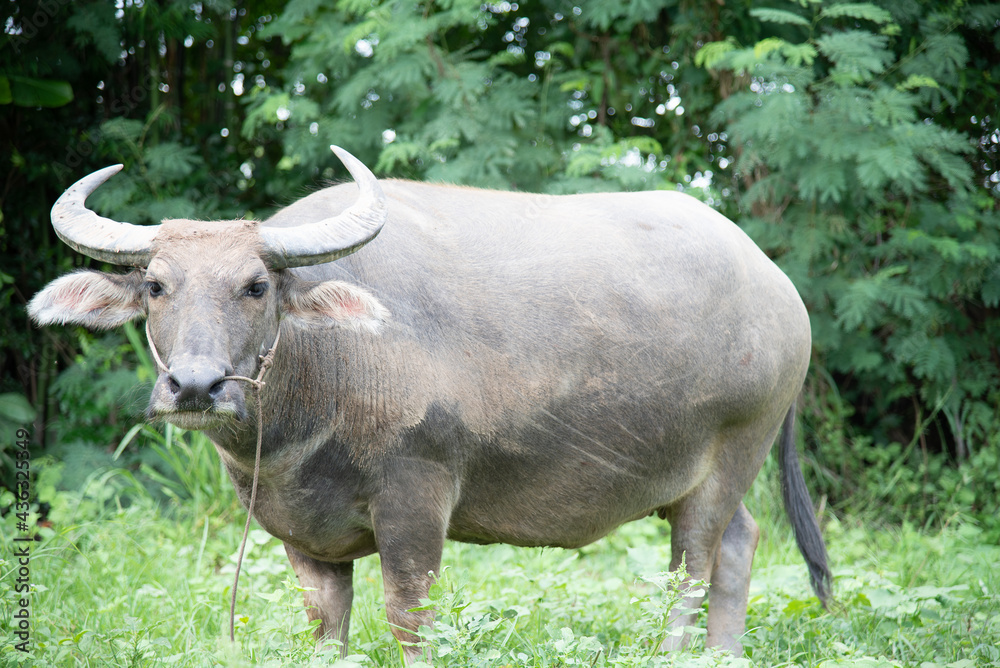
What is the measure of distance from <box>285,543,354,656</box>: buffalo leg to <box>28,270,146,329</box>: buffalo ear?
45.6 inches

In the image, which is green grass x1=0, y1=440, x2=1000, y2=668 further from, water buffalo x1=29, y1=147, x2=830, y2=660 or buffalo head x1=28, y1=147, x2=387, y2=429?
buffalo head x1=28, y1=147, x2=387, y2=429

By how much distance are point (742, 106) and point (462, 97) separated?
1929 mm

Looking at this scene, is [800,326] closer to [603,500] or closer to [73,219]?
[603,500]

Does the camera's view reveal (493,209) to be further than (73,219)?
Yes

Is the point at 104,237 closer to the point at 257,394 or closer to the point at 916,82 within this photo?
the point at 257,394

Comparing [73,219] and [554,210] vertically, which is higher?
[73,219]

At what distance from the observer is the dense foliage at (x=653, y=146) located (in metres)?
5.50

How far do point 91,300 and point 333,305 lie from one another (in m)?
0.86

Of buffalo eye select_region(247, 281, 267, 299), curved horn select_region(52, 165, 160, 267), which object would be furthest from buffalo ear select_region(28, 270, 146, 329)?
buffalo eye select_region(247, 281, 267, 299)

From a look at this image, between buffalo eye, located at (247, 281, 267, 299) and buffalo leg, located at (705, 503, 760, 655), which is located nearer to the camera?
buffalo eye, located at (247, 281, 267, 299)

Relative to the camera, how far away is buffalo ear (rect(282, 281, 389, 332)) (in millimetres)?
2812

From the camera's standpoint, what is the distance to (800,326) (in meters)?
3.74

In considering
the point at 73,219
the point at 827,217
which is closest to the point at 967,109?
the point at 827,217

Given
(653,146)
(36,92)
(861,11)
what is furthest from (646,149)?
(36,92)
